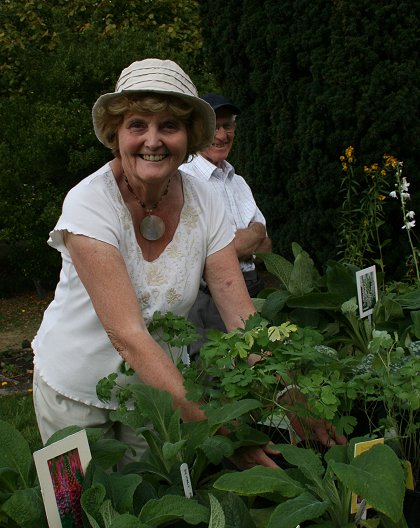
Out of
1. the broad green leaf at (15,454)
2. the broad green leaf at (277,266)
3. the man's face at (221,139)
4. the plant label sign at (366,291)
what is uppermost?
the man's face at (221,139)

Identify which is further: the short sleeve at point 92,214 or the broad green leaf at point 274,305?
the broad green leaf at point 274,305

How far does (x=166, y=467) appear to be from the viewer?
159cm

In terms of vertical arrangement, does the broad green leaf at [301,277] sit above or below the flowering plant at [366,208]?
below

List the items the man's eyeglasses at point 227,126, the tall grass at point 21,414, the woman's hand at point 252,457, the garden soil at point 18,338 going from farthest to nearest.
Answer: the garden soil at point 18,338, the tall grass at point 21,414, the man's eyeglasses at point 227,126, the woman's hand at point 252,457

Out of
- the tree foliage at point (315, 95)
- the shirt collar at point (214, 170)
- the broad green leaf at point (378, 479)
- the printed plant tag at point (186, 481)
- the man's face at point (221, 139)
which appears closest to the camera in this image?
the broad green leaf at point (378, 479)

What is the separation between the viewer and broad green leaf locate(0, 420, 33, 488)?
1472 millimetres

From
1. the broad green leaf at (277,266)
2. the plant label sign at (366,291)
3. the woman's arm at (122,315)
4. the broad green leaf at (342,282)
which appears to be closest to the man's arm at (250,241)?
the broad green leaf at (277,266)

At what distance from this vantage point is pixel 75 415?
216cm

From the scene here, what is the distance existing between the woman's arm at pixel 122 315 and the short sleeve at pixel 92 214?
0.07 feet

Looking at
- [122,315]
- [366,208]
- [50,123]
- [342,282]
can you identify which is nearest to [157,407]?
[122,315]

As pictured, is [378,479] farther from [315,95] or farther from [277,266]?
[315,95]

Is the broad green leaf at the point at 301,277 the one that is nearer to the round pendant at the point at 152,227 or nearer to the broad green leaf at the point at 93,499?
the round pendant at the point at 152,227

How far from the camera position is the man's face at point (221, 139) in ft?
12.9

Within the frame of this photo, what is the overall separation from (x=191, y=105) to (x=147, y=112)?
127mm
